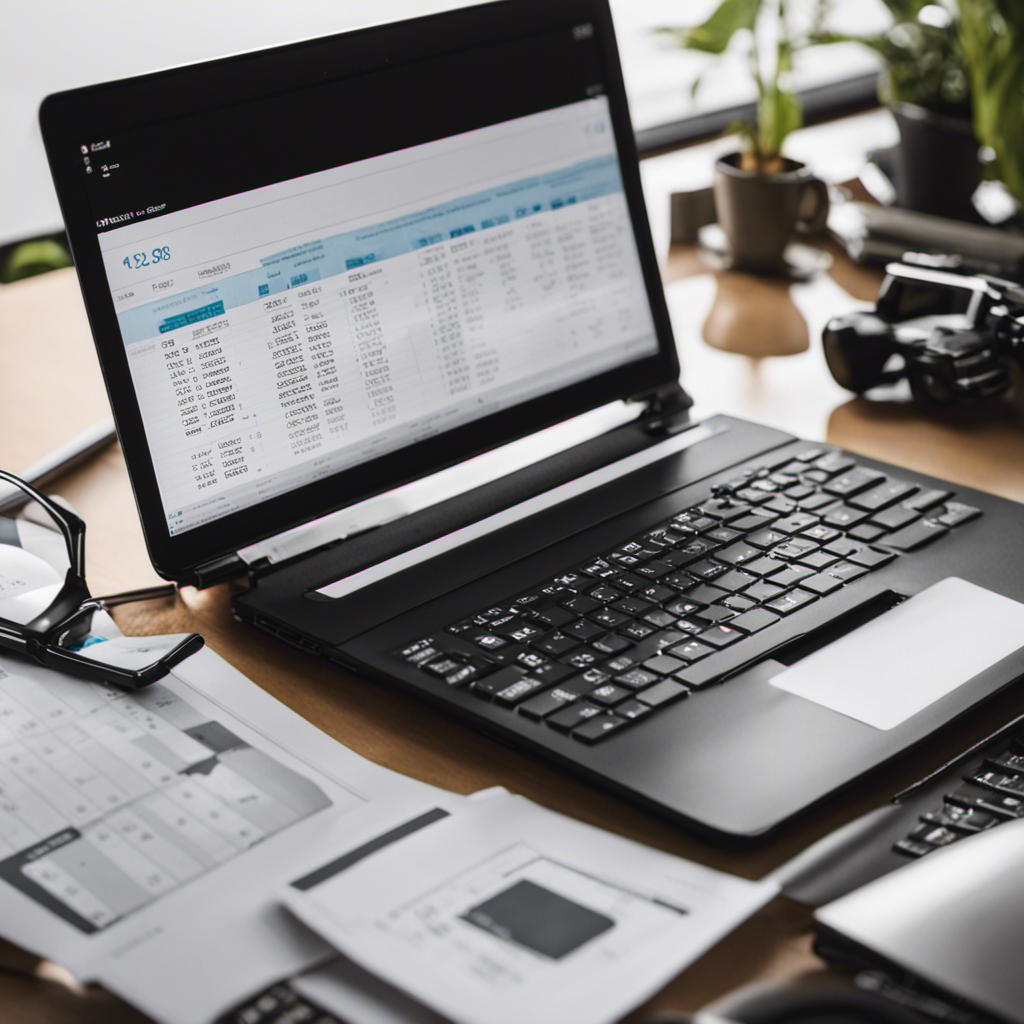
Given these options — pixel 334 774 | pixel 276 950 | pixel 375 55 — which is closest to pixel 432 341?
pixel 375 55

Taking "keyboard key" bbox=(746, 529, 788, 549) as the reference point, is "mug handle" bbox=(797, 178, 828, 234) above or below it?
above

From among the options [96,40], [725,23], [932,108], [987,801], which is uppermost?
[96,40]

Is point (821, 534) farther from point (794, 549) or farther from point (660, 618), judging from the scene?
point (660, 618)

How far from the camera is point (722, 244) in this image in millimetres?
1388

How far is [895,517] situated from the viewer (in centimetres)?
80

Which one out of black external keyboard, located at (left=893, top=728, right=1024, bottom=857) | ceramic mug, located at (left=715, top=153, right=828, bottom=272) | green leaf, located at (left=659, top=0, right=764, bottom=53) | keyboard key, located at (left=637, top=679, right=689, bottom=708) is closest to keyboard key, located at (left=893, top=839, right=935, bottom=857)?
black external keyboard, located at (left=893, top=728, right=1024, bottom=857)

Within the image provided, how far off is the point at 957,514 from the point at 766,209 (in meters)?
0.59

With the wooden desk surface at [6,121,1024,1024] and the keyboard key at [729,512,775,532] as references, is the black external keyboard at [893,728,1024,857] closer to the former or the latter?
the wooden desk surface at [6,121,1024,1024]

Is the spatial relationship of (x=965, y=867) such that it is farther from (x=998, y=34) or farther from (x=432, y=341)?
(x=998, y=34)

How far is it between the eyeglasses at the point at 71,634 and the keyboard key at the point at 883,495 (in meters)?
0.44

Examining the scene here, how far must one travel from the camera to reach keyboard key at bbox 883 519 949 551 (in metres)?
0.77

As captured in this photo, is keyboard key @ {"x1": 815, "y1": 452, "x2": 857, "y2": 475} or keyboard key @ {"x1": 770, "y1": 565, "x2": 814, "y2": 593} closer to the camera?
keyboard key @ {"x1": 770, "y1": 565, "x2": 814, "y2": 593}

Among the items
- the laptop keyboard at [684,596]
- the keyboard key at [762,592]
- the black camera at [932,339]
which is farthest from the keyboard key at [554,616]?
the black camera at [932,339]

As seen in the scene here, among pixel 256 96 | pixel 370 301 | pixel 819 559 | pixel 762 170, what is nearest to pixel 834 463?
pixel 819 559
